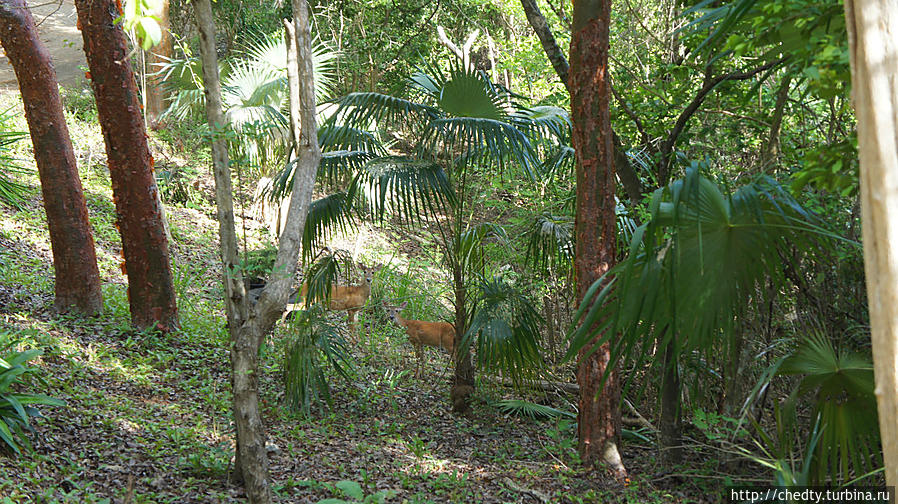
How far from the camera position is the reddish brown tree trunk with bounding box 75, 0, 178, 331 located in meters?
6.12

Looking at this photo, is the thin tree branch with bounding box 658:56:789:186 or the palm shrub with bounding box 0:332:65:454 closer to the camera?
the palm shrub with bounding box 0:332:65:454

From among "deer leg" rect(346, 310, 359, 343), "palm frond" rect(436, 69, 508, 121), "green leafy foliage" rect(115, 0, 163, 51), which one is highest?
"palm frond" rect(436, 69, 508, 121)

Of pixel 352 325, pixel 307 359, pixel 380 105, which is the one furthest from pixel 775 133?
pixel 352 325

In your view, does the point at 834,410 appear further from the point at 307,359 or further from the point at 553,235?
the point at 307,359

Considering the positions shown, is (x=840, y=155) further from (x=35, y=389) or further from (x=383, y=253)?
(x=383, y=253)

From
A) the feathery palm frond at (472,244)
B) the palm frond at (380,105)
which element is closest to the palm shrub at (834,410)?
the feathery palm frond at (472,244)

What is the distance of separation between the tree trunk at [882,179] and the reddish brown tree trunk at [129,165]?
585cm

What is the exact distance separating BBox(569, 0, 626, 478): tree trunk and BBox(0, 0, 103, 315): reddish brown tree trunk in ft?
15.3

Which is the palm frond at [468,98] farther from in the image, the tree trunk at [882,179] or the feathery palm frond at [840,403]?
the tree trunk at [882,179]

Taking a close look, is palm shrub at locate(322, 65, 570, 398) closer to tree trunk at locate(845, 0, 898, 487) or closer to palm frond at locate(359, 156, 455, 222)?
palm frond at locate(359, 156, 455, 222)

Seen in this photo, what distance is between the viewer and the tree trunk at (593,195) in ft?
15.4

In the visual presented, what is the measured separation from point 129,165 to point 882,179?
612 centimetres

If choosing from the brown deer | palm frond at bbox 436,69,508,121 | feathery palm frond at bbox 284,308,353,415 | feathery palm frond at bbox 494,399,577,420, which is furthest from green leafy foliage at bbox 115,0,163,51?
the brown deer

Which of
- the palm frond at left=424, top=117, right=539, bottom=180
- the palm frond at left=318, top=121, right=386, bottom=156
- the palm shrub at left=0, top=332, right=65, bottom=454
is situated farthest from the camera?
the palm frond at left=318, top=121, right=386, bottom=156
